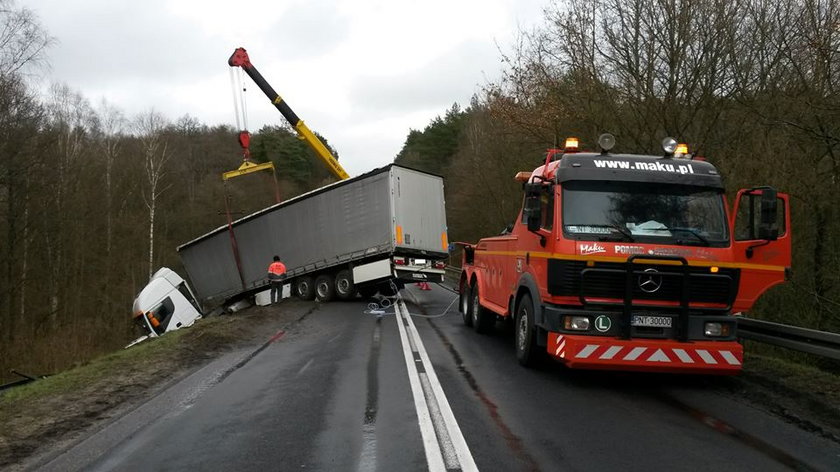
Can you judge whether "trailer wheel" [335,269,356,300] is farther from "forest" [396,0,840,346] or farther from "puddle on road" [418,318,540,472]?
"puddle on road" [418,318,540,472]

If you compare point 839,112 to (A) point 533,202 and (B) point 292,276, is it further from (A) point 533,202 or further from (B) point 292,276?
(B) point 292,276

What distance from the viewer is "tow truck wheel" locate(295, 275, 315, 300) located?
68.7ft

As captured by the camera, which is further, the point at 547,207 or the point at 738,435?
the point at 547,207

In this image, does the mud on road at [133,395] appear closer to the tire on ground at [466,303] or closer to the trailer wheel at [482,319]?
the trailer wheel at [482,319]

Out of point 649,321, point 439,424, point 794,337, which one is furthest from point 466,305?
point 439,424

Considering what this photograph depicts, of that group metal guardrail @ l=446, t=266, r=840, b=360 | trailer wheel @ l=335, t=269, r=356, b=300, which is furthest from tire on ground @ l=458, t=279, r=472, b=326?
trailer wheel @ l=335, t=269, r=356, b=300

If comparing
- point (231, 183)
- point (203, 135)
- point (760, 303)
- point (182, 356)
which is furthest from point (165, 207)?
point (760, 303)

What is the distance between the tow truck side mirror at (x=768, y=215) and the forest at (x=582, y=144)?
2551 mm

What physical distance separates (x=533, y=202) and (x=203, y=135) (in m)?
67.3

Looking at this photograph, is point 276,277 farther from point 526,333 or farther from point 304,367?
point 526,333

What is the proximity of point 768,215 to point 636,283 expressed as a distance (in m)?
1.64

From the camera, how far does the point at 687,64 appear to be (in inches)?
635

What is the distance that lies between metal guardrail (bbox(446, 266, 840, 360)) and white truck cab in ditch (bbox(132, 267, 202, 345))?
18168mm

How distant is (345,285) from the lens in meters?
19.8
